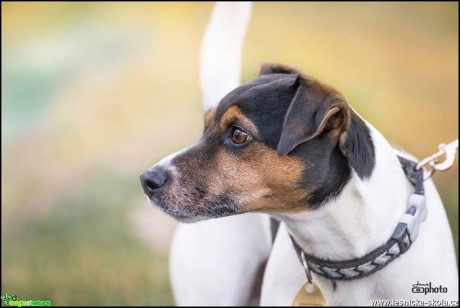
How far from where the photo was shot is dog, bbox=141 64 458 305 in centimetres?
254

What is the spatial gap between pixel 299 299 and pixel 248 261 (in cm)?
56

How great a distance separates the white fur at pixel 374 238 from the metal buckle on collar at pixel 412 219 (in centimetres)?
2

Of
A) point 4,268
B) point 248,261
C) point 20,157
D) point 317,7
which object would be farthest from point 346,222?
point 317,7

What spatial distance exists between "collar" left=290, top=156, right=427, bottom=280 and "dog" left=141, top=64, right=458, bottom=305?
2cm

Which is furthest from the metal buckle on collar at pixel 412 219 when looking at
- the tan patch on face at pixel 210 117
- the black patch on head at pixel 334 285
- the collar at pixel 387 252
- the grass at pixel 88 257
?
the grass at pixel 88 257

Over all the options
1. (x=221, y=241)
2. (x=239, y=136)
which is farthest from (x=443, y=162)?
(x=221, y=241)

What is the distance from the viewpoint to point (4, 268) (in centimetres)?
548

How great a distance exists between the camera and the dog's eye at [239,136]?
256 centimetres

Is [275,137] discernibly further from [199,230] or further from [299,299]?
[199,230]

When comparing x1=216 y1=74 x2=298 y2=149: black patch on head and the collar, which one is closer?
x1=216 y1=74 x2=298 y2=149: black patch on head

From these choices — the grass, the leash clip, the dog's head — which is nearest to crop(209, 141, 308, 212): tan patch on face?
the dog's head

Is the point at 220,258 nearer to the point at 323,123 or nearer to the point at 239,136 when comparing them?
the point at 239,136

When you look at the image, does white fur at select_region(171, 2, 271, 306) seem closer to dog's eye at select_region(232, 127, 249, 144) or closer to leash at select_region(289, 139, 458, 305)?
leash at select_region(289, 139, 458, 305)

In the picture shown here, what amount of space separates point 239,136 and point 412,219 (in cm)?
67
